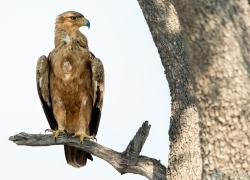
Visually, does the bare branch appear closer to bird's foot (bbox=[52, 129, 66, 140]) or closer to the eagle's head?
bird's foot (bbox=[52, 129, 66, 140])

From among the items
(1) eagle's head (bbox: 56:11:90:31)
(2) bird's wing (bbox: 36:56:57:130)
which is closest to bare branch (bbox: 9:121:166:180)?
(2) bird's wing (bbox: 36:56:57:130)

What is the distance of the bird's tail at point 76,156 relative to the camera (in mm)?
9867

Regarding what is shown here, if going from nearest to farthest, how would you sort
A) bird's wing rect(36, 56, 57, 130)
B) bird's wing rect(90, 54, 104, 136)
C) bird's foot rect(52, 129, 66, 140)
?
bird's foot rect(52, 129, 66, 140) → bird's wing rect(90, 54, 104, 136) → bird's wing rect(36, 56, 57, 130)

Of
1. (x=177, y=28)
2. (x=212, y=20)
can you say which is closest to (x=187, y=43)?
(x=212, y=20)

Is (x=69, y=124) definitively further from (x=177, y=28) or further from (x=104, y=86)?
(x=177, y=28)

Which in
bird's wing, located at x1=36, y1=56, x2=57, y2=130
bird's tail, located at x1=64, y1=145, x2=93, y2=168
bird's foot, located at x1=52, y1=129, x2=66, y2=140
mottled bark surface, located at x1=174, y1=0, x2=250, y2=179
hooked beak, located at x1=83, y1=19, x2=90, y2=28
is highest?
hooked beak, located at x1=83, y1=19, x2=90, y2=28

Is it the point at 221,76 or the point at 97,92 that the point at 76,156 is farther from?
the point at 221,76

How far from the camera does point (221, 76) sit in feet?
18.5

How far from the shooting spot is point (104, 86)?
9.94m

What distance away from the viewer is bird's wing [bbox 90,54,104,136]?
9.81 meters

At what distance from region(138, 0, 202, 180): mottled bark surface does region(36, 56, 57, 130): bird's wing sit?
6.51ft

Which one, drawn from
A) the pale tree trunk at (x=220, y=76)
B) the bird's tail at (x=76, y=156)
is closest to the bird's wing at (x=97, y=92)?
the bird's tail at (x=76, y=156)

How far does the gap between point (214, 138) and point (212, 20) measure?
929 millimetres

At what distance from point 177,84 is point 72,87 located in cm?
183
